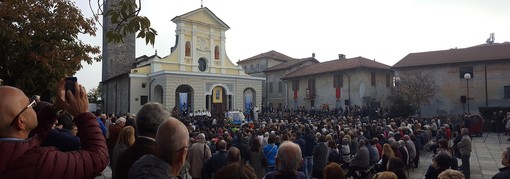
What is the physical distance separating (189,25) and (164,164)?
1367 inches

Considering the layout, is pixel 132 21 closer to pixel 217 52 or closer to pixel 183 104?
pixel 183 104

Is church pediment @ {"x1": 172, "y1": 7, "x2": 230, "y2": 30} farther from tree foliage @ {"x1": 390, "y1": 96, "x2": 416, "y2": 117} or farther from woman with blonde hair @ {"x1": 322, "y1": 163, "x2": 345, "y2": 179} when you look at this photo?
woman with blonde hair @ {"x1": 322, "y1": 163, "x2": 345, "y2": 179}

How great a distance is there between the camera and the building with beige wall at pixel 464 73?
2975 cm

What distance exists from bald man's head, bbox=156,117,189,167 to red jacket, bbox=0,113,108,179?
12.8 inches

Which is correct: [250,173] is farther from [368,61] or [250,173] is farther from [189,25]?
[368,61]

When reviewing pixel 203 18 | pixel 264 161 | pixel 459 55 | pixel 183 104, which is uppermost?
pixel 203 18

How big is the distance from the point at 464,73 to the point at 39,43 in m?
33.1

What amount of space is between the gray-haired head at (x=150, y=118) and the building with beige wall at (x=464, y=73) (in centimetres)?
3178

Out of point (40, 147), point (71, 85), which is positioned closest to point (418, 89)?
point (71, 85)

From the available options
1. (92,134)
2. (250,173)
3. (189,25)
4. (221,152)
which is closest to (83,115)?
(92,134)

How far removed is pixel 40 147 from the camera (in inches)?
73.3

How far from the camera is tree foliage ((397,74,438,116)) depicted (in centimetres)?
3259

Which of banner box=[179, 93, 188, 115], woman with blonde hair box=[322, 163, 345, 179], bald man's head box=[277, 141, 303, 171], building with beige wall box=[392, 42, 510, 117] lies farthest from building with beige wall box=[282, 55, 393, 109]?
bald man's head box=[277, 141, 303, 171]

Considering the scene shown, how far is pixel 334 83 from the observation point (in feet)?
125
